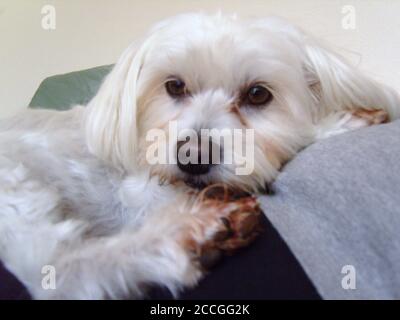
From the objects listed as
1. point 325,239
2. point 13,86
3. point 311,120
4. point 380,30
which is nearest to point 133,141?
point 311,120

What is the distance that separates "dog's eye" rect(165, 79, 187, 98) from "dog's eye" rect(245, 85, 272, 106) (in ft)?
0.45

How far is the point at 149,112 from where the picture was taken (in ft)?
3.35

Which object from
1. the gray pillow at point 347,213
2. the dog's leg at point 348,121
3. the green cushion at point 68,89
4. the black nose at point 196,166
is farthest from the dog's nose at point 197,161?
the green cushion at point 68,89

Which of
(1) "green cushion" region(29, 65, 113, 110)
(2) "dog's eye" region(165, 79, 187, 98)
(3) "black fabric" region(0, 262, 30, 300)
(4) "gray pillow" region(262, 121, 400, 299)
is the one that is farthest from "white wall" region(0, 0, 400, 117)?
(3) "black fabric" region(0, 262, 30, 300)

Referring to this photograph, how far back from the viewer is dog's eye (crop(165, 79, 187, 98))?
3.26ft

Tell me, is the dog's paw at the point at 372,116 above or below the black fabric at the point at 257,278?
above

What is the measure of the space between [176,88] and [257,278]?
500 millimetres

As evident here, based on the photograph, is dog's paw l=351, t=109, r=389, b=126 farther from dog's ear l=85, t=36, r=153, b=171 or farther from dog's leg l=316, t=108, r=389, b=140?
dog's ear l=85, t=36, r=153, b=171

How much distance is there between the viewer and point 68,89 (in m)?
1.72

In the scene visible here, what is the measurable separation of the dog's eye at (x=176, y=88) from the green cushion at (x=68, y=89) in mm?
669

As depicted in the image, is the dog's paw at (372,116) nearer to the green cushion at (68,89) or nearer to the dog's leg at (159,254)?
the dog's leg at (159,254)

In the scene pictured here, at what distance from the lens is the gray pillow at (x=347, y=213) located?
63cm

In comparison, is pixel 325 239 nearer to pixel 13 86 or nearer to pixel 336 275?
pixel 336 275

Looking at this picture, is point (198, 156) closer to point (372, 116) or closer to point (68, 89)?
point (372, 116)
